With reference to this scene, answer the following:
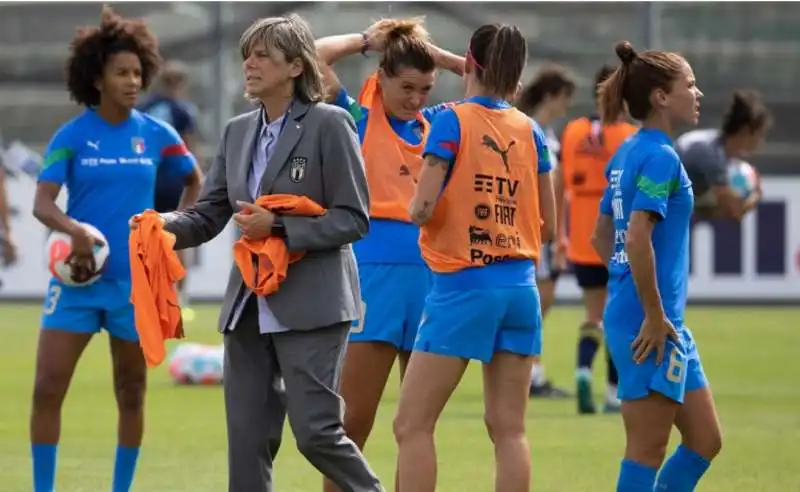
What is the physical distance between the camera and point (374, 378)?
26.0 feet

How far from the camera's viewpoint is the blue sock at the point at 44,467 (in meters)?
8.99

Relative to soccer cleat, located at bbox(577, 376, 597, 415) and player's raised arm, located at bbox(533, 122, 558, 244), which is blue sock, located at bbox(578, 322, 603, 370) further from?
player's raised arm, located at bbox(533, 122, 558, 244)

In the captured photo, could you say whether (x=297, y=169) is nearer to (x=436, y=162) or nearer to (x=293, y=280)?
(x=293, y=280)

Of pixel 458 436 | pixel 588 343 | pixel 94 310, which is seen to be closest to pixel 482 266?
pixel 94 310

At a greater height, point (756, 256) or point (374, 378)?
point (374, 378)

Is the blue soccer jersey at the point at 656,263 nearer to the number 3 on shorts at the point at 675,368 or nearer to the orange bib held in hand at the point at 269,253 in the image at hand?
the number 3 on shorts at the point at 675,368

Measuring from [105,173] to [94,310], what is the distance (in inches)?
26.2

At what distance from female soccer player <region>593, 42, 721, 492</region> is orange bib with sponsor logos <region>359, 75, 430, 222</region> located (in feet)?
2.82

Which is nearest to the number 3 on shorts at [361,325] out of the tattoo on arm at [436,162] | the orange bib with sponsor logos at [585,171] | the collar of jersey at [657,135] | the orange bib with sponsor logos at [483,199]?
the orange bib with sponsor logos at [483,199]

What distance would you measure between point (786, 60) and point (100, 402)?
1560cm

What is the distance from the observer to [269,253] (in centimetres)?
668

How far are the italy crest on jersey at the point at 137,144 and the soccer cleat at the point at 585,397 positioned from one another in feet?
16.1

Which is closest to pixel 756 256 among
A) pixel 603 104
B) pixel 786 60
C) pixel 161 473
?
pixel 786 60

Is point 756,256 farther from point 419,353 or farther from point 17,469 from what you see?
point 419,353
